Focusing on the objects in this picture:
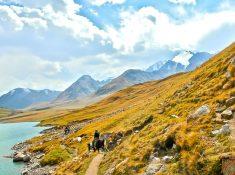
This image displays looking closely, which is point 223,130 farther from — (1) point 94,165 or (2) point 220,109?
(1) point 94,165

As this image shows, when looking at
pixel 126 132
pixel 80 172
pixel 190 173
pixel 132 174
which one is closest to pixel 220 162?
pixel 190 173

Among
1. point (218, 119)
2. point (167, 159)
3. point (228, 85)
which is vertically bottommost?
point (167, 159)

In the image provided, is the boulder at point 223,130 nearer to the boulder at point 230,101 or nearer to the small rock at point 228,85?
the boulder at point 230,101

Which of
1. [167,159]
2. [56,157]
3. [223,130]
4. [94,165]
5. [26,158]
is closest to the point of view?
[223,130]

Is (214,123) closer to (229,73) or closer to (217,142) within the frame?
(217,142)

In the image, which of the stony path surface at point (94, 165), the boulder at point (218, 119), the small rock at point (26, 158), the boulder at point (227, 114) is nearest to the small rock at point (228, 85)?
the boulder at point (218, 119)

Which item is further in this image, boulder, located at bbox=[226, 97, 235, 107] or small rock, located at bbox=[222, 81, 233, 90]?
small rock, located at bbox=[222, 81, 233, 90]

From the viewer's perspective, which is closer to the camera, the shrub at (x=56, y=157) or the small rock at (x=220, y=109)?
the small rock at (x=220, y=109)

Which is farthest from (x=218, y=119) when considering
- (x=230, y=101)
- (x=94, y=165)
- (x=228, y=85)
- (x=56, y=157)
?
(x=56, y=157)

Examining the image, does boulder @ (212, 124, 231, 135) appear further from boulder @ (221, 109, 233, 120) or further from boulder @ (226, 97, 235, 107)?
boulder @ (226, 97, 235, 107)

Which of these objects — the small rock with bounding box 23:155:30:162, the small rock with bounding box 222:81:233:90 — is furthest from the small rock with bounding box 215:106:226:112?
the small rock with bounding box 23:155:30:162

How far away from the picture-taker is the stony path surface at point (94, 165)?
43.8 metres

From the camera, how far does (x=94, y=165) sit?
47.1 metres

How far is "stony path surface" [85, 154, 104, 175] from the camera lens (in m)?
43.8
